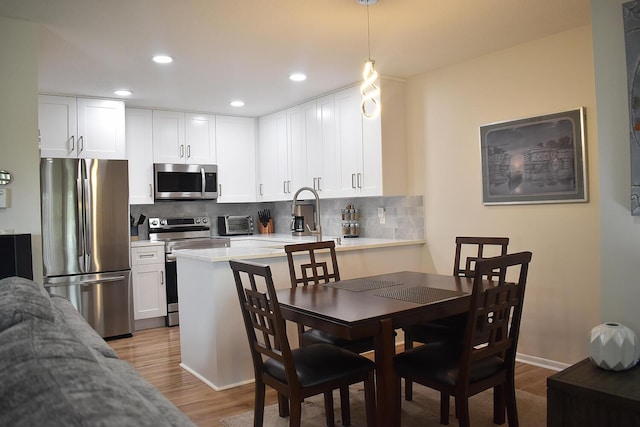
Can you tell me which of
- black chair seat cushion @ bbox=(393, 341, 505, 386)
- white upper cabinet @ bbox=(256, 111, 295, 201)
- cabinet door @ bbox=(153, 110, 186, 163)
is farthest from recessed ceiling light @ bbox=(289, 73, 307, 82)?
black chair seat cushion @ bbox=(393, 341, 505, 386)

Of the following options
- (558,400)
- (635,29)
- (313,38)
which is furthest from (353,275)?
(635,29)

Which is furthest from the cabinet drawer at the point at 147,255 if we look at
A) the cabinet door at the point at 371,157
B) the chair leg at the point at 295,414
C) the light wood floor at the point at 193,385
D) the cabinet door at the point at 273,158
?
the chair leg at the point at 295,414

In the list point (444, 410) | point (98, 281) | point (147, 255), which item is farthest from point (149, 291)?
point (444, 410)

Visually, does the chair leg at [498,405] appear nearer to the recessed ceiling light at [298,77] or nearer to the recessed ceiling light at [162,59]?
the recessed ceiling light at [298,77]

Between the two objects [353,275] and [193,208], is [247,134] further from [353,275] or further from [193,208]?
[353,275]

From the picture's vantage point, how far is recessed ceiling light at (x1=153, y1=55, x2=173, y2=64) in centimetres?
362

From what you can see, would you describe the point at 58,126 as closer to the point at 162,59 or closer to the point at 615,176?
the point at 162,59

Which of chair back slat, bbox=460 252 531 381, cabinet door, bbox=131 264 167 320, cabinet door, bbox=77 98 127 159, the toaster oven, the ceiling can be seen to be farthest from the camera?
the toaster oven

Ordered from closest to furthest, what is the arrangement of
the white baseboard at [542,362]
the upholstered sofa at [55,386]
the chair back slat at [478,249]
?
the upholstered sofa at [55,386] < the chair back slat at [478,249] < the white baseboard at [542,362]

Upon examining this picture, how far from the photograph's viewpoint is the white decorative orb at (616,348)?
6.43 feet

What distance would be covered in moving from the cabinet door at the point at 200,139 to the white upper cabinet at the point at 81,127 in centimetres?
82

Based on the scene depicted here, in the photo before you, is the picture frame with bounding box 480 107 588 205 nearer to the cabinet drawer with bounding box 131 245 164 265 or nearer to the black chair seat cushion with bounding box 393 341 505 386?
the black chair seat cushion with bounding box 393 341 505 386

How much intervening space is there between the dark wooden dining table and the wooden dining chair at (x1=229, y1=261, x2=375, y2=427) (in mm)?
162

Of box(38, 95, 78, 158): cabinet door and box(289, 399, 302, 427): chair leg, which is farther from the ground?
box(38, 95, 78, 158): cabinet door
